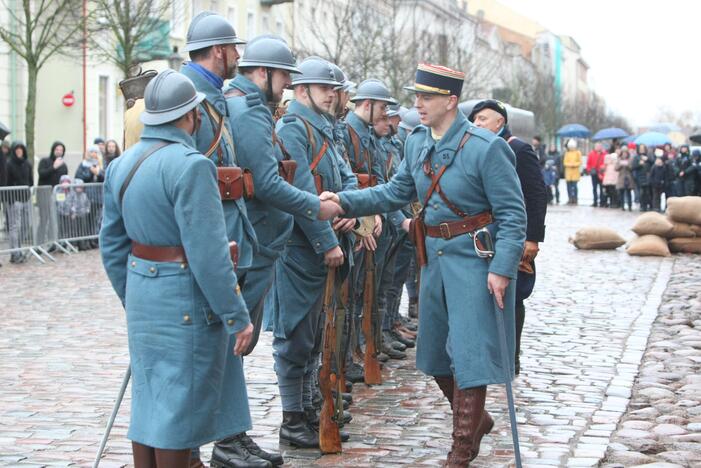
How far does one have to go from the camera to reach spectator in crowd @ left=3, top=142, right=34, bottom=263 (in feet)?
60.8

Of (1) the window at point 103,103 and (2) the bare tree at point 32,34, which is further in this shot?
(1) the window at point 103,103

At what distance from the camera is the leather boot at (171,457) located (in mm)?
4996

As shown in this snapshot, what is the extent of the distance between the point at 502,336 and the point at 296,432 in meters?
1.38

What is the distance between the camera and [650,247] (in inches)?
805

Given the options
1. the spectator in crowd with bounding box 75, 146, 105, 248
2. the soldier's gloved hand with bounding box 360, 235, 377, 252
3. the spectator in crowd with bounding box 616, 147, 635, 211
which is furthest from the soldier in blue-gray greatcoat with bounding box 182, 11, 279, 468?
the spectator in crowd with bounding box 616, 147, 635, 211

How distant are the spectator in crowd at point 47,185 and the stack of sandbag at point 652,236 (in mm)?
9553

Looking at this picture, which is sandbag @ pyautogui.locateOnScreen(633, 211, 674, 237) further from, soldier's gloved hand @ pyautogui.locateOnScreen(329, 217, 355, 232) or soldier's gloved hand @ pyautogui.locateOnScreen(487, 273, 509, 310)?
soldier's gloved hand @ pyautogui.locateOnScreen(487, 273, 509, 310)

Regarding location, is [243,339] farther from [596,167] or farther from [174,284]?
[596,167]

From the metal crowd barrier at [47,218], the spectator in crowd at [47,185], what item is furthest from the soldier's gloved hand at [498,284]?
the spectator in crowd at [47,185]

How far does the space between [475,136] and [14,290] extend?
9840 mm

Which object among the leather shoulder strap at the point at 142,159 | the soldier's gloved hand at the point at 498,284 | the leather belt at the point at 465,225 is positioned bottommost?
the soldier's gloved hand at the point at 498,284

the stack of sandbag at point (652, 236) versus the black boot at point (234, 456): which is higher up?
the stack of sandbag at point (652, 236)


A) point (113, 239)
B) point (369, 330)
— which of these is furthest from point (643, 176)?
point (113, 239)

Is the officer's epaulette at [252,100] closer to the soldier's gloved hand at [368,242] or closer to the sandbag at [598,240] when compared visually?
the soldier's gloved hand at [368,242]
